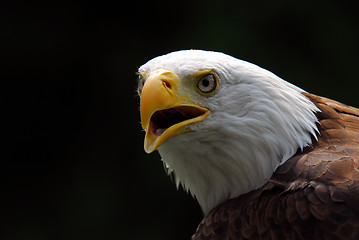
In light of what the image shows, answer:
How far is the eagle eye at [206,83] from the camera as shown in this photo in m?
2.46

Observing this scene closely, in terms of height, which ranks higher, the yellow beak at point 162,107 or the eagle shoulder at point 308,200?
the yellow beak at point 162,107

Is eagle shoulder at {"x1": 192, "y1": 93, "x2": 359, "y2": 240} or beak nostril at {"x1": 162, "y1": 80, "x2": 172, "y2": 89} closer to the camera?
eagle shoulder at {"x1": 192, "y1": 93, "x2": 359, "y2": 240}

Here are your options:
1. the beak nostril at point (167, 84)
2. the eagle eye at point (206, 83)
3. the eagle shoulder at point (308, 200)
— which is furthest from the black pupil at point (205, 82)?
the eagle shoulder at point (308, 200)

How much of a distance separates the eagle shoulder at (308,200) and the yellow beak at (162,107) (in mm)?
411

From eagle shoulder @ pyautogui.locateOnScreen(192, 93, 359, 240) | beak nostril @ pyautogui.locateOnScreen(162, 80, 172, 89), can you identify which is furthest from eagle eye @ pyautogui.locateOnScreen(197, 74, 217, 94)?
eagle shoulder @ pyautogui.locateOnScreen(192, 93, 359, 240)

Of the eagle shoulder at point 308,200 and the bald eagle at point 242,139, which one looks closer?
the eagle shoulder at point 308,200

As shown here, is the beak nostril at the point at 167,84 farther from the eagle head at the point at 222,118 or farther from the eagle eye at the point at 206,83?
the eagle eye at the point at 206,83

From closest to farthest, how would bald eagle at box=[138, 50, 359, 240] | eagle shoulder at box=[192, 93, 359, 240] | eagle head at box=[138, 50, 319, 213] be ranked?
eagle shoulder at box=[192, 93, 359, 240] < bald eagle at box=[138, 50, 359, 240] < eagle head at box=[138, 50, 319, 213]

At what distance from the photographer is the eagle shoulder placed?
6.97 feet

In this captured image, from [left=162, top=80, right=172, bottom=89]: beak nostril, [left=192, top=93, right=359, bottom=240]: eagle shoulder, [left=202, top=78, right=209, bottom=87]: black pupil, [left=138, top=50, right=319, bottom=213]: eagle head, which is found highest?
[left=162, top=80, right=172, bottom=89]: beak nostril

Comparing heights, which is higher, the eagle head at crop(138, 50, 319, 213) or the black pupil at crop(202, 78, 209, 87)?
the black pupil at crop(202, 78, 209, 87)

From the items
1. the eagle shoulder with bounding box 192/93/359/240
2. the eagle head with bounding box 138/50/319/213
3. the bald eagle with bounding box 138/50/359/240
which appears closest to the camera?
the eagle shoulder with bounding box 192/93/359/240

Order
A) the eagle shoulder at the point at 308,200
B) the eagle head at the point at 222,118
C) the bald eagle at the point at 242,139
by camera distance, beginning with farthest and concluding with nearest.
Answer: the eagle head at the point at 222,118
the bald eagle at the point at 242,139
the eagle shoulder at the point at 308,200

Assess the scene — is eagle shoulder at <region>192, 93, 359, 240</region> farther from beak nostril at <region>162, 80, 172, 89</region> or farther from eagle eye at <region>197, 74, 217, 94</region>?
beak nostril at <region>162, 80, 172, 89</region>
